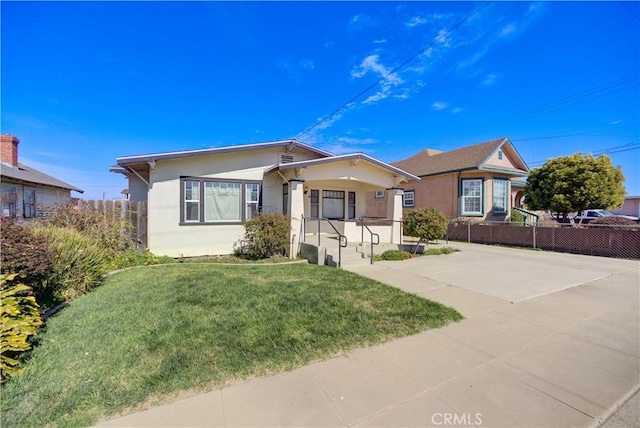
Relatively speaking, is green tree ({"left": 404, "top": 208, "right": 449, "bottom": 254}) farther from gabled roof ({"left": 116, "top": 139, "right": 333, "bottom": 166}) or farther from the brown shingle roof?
the brown shingle roof

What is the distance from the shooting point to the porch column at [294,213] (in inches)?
369

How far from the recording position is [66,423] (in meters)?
2.21

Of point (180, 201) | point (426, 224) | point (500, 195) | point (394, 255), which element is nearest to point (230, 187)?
point (180, 201)

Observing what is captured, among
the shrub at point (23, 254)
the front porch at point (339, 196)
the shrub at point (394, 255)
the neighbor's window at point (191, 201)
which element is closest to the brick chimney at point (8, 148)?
the neighbor's window at point (191, 201)

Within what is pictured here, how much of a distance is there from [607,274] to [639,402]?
271 inches

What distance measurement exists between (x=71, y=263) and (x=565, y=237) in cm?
1612

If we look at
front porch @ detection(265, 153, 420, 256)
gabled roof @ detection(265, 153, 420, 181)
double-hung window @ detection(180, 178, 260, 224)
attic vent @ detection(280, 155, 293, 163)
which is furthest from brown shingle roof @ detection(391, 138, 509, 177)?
double-hung window @ detection(180, 178, 260, 224)

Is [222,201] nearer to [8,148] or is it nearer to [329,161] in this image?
[329,161]

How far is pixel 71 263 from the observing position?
5414 mm

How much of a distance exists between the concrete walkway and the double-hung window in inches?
303

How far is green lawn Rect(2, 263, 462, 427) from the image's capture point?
2553mm

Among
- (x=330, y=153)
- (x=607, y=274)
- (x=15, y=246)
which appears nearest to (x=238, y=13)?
(x=330, y=153)

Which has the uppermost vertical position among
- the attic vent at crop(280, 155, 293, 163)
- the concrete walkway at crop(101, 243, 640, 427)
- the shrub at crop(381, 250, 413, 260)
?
the attic vent at crop(280, 155, 293, 163)

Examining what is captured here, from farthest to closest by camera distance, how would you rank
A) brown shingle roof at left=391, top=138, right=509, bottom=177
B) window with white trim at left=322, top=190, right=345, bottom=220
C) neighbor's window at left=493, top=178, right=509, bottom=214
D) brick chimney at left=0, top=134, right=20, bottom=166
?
neighbor's window at left=493, top=178, right=509, bottom=214 → brown shingle roof at left=391, top=138, right=509, bottom=177 → brick chimney at left=0, top=134, right=20, bottom=166 → window with white trim at left=322, top=190, right=345, bottom=220
